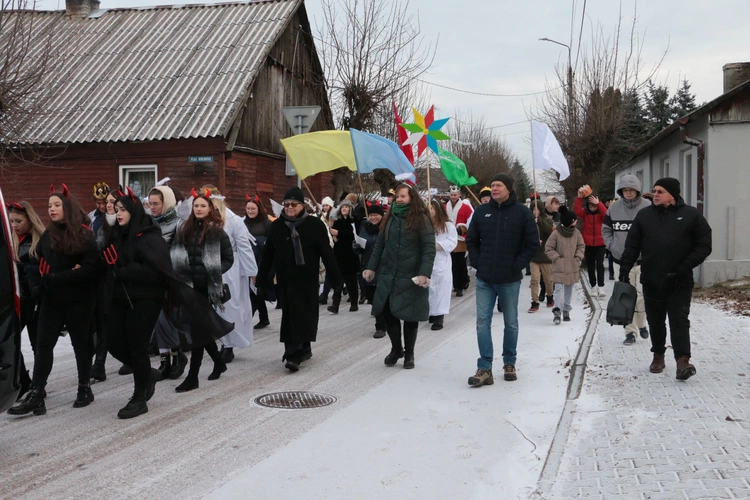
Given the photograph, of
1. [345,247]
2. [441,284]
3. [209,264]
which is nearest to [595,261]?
[441,284]

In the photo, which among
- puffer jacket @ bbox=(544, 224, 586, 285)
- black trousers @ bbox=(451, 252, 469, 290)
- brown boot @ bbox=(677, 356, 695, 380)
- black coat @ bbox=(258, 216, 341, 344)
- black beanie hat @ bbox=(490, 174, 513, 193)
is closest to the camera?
brown boot @ bbox=(677, 356, 695, 380)

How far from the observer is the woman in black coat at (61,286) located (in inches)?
241

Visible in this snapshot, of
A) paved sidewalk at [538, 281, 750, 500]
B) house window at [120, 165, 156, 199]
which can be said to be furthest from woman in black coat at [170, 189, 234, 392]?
house window at [120, 165, 156, 199]

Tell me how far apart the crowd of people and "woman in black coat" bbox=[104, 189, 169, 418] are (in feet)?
0.04

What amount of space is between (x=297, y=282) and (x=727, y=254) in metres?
9.37

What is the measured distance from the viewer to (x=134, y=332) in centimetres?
605

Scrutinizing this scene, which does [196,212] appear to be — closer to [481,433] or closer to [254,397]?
[254,397]

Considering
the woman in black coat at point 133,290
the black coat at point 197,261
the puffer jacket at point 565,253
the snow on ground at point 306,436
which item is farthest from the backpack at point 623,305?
the woman in black coat at point 133,290

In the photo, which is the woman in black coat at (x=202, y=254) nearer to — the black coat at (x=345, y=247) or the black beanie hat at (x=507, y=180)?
the black beanie hat at (x=507, y=180)

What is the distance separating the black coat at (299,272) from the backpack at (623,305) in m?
2.85

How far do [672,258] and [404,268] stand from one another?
8.40 ft

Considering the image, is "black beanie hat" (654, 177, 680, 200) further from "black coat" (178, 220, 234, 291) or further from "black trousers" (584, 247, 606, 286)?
"black trousers" (584, 247, 606, 286)

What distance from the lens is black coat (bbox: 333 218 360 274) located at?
1274 centimetres

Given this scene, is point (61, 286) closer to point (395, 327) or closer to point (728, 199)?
point (395, 327)
